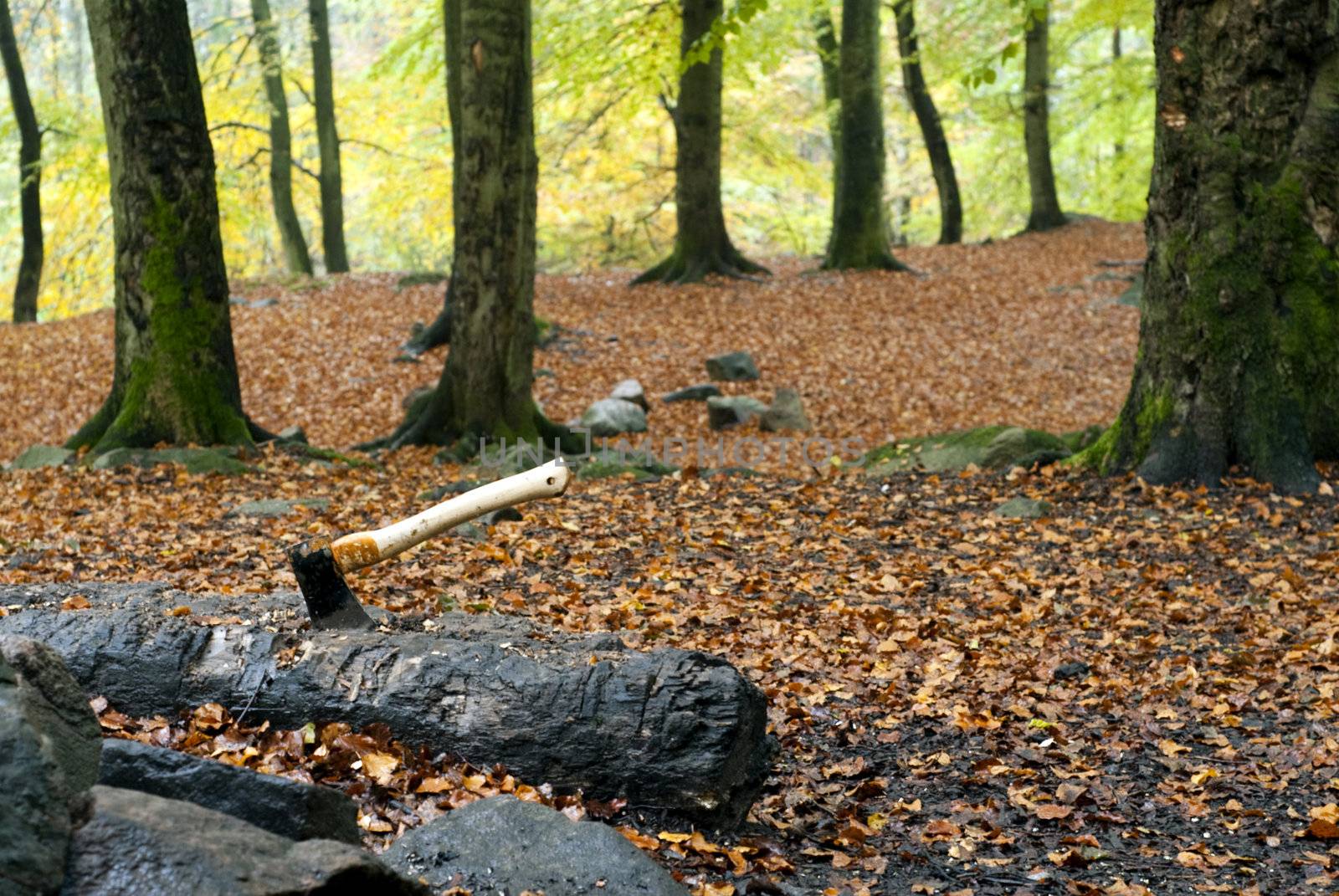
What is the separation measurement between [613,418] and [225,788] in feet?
32.8

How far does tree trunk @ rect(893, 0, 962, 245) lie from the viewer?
79.5ft

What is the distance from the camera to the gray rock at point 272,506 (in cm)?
823

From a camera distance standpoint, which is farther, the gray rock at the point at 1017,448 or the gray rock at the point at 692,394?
the gray rock at the point at 692,394

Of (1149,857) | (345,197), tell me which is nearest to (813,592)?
(1149,857)

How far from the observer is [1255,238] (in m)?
8.36

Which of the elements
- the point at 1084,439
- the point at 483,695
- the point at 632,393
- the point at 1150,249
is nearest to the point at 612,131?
the point at 632,393

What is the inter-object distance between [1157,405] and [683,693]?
580 centimetres

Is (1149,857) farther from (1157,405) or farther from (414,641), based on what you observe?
(1157,405)

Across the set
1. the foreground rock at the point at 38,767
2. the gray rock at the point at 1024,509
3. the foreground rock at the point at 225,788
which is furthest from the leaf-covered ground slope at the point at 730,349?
the foreground rock at the point at 38,767

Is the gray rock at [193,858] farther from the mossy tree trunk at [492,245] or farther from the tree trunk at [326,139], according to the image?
the tree trunk at [326,139]

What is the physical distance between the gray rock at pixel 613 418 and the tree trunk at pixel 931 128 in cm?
1293

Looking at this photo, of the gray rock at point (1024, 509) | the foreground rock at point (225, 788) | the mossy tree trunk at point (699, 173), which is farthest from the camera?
the mossy tree trunk at point (699, 173)

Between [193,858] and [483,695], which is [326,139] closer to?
[483,695]

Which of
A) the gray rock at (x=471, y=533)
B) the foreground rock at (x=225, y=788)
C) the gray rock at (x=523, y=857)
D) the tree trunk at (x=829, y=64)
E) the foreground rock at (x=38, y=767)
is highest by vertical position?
the tree trunk at (x=829, y=64)
